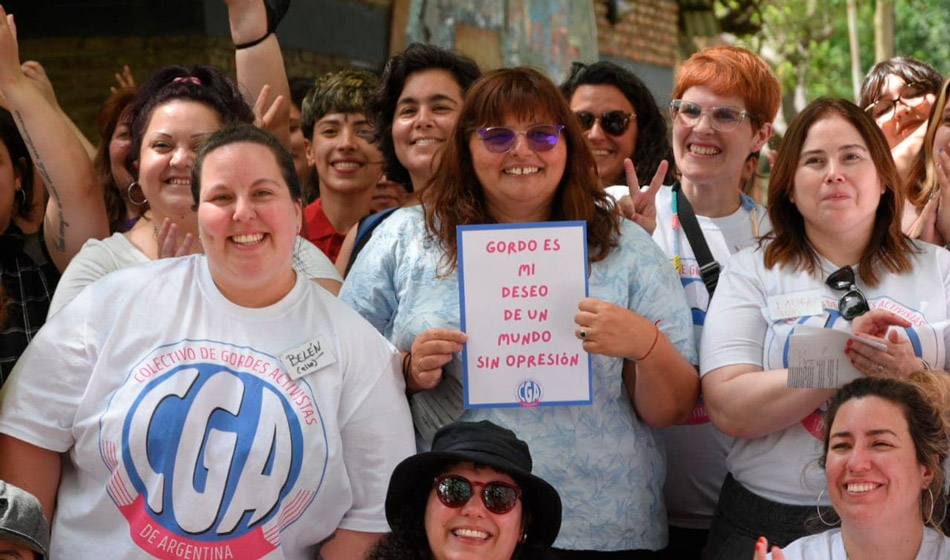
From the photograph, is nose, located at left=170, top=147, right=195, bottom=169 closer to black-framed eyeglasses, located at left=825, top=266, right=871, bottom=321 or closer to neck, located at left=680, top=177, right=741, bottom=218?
neck, located at left=680, top=177, right=741, bottom=218

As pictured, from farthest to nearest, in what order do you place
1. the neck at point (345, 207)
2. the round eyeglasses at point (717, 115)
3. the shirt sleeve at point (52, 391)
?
1. the neck at point (345, 207)
2. the round eyeglasses at point (717, 115)
3. the shirt sleeve at point (52, 391)

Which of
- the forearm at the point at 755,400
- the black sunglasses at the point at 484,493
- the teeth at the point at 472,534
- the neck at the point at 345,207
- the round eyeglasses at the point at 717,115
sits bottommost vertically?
the teeth at the point at 472,534

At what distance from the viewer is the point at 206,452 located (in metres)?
3.14

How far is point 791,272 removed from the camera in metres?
3.74

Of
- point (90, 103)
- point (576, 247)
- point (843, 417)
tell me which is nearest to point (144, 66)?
point (90, 103)

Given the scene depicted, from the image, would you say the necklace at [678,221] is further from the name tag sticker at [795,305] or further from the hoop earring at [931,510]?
the hoop earring at [931,510]

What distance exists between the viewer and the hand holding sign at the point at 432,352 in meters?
3.43

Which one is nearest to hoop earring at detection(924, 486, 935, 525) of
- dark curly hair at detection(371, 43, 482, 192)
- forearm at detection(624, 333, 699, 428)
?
forearm at detection(624, 333, 699, 428)

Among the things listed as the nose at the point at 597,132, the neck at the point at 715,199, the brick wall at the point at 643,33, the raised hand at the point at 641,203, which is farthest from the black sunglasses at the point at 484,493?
the brick wall at the point at 643,33

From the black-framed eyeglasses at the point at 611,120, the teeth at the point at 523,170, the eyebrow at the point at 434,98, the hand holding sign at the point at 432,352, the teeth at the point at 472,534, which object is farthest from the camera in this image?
the black-framed eyeglasses at the point at 611,120

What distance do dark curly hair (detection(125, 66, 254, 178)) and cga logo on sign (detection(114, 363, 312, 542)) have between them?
1117mm

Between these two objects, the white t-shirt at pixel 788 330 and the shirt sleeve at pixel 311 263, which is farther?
the shirt sleeve at pixel 311 263

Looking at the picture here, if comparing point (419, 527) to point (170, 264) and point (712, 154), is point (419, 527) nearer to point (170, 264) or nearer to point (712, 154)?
point (170, 264)

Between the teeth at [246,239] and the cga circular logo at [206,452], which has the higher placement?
the teeth at [246,239]
